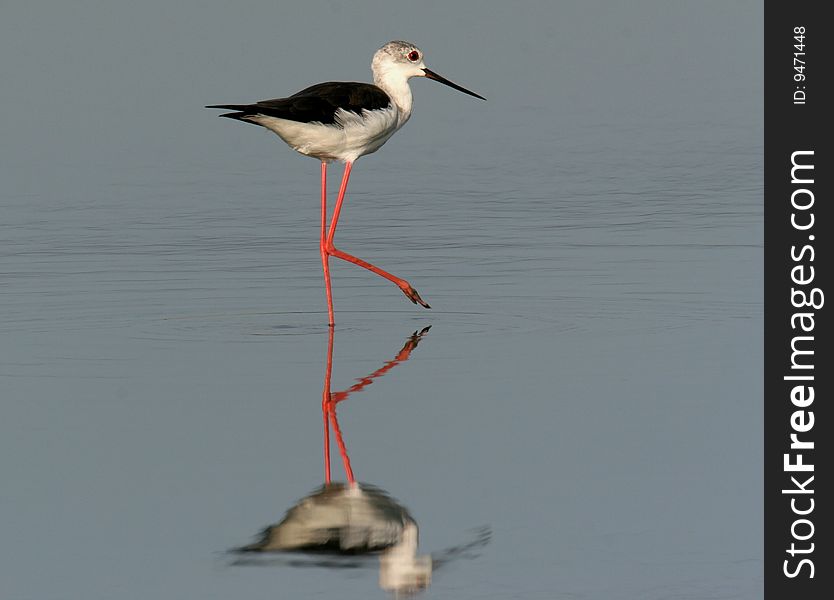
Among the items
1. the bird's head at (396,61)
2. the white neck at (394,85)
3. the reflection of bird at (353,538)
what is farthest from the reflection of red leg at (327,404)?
the bird's head at (396,61)

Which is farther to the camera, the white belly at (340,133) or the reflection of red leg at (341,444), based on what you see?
the white belly at (340,133)

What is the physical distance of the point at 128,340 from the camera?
27.2ft

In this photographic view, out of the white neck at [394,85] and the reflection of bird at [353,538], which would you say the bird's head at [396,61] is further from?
the reflection of bird at [353,538]

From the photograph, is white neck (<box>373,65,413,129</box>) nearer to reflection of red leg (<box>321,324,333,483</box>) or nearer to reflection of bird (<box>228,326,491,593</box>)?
reflection of red leg (<box>321,324,333,483</box>)

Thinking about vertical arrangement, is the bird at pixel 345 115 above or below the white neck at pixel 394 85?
below

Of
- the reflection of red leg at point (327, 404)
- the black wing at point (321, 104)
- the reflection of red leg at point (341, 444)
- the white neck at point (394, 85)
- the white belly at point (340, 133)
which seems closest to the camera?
the reflection of red leg at point (341, 444)

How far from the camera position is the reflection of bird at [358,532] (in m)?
4.90

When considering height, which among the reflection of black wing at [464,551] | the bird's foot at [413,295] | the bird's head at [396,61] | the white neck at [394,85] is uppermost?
the bird's head at [396,61]

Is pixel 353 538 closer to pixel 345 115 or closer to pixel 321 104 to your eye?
pixel 321 104

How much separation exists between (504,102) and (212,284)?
23.8ft

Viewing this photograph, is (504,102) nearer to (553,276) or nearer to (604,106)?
(604,106)

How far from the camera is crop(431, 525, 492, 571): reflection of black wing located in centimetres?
496

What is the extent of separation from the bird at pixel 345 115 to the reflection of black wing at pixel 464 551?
12.2 feet
